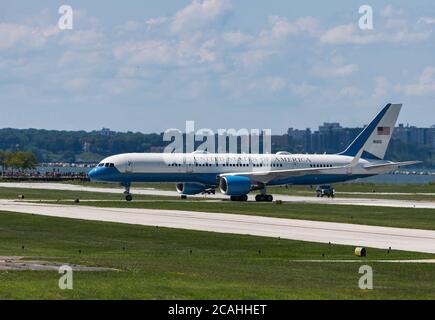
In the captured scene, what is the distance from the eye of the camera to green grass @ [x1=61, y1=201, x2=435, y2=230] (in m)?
72.8

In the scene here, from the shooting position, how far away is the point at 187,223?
225 ft

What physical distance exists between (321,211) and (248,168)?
74.1 ft

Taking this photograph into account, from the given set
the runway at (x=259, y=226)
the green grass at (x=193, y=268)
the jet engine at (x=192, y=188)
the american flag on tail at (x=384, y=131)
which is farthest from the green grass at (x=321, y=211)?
the american flag on tail at (x=384, y=131)

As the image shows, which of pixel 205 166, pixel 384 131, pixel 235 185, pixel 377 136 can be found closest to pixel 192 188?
pixel 205 166

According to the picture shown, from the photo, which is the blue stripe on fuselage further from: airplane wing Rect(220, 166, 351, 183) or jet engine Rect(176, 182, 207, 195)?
jet engine Rect(176, 182, 207, 195)

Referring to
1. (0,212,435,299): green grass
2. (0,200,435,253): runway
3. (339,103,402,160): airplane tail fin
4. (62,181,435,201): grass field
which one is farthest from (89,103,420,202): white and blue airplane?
(0,212,435,299): green grass

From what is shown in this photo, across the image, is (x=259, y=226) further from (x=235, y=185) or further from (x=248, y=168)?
(x=248, y=168)

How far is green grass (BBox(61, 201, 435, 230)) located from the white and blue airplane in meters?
5.79

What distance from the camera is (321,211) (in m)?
84.9

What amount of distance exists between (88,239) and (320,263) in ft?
56.4

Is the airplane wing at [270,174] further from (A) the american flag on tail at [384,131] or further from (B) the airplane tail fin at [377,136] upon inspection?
(A) the american flag on tail at [384,131]
